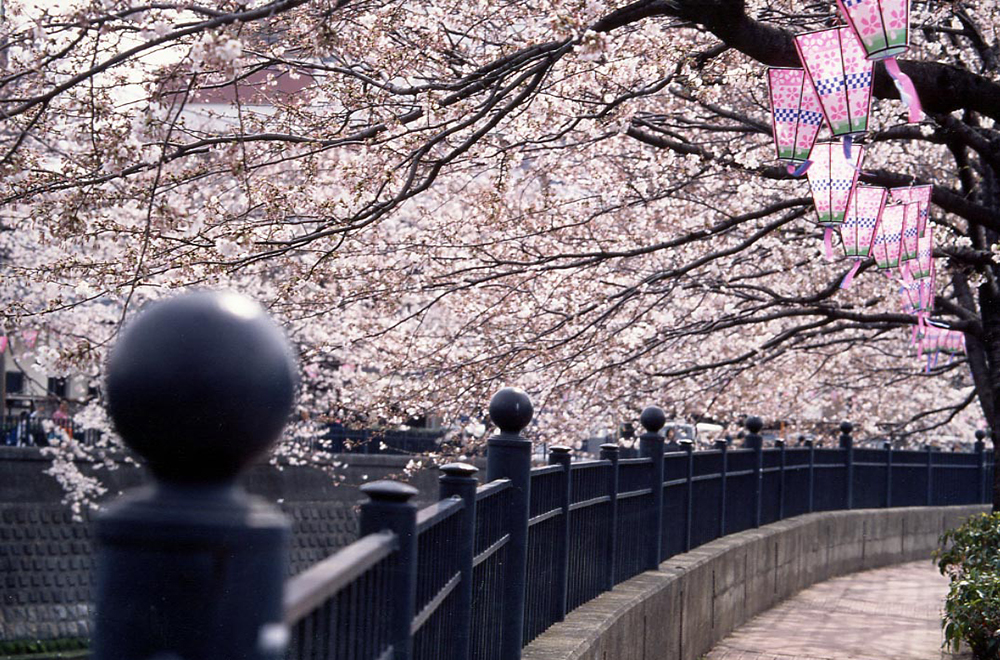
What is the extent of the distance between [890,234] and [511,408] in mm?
5275

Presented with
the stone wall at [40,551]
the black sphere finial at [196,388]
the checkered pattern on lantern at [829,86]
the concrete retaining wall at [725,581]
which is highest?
the checkered pattern on lantern at [829,86]

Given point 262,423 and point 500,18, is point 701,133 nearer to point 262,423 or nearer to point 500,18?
point 500,18

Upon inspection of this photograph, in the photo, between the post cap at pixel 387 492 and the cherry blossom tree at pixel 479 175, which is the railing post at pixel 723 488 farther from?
the post cap at pixel 387 492

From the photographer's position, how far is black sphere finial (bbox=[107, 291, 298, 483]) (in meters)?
1.44

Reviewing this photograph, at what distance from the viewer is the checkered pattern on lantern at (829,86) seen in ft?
22.3

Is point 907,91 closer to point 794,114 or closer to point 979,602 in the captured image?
point 794,114

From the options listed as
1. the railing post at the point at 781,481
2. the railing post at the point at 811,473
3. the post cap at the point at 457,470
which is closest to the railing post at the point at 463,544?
the post cap at the point at 457,470

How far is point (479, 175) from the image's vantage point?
486 inches

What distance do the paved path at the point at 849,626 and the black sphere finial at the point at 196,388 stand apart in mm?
8769

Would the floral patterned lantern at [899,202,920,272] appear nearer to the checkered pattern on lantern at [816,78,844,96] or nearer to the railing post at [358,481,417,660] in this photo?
the checkered pattern on lantern at [816,78,844,96]

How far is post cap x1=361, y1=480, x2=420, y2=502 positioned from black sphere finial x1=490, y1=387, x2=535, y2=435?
2432mm

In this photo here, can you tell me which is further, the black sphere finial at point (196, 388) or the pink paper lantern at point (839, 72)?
the pink paper lantern at point (839, 72)

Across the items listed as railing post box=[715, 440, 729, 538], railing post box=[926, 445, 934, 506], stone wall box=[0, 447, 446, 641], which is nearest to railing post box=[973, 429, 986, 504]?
railing post box=[926, 445, 934, 506]

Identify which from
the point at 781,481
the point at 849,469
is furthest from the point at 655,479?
the point at 849,469
